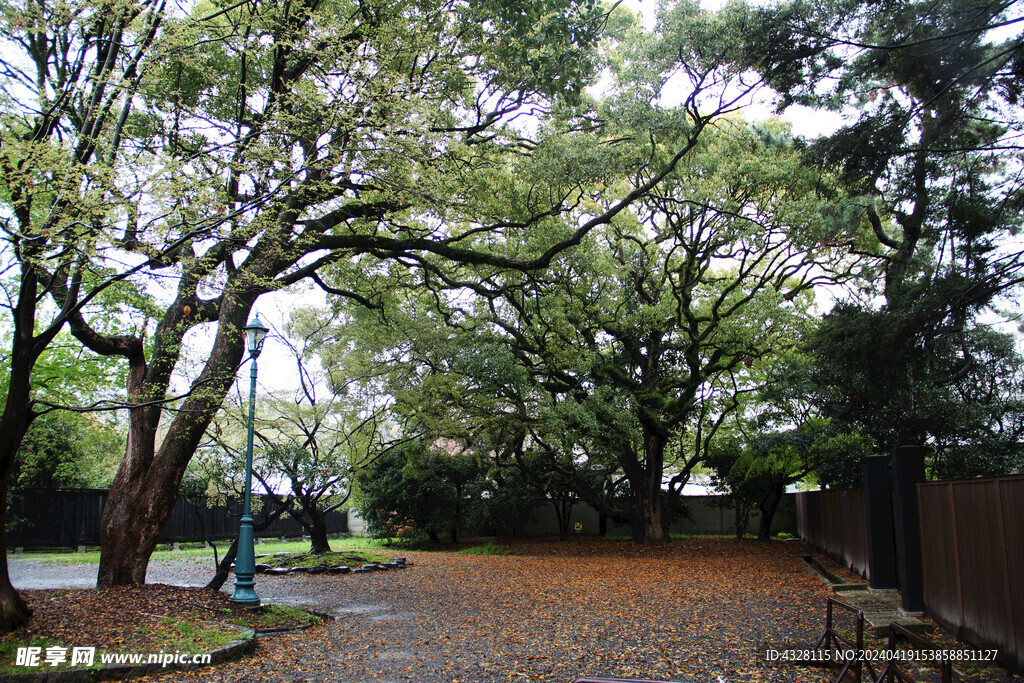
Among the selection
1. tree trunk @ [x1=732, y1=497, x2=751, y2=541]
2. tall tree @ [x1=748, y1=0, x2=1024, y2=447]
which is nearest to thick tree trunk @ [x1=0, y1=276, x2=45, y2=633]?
tall tree @ [x1=748, y1=0, x2=1024, y2=447]

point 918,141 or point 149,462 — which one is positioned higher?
point 918,141

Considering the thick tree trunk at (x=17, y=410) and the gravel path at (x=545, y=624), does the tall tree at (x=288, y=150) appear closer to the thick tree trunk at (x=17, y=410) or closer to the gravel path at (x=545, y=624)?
the thick tree trunk at (x=17, y=410)

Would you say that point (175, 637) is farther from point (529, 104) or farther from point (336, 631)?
point (529, 104)

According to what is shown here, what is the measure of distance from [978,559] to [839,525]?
787 centimetres

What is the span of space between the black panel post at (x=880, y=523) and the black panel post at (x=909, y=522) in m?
1.43

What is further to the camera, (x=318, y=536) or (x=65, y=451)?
(x=65, y=451)

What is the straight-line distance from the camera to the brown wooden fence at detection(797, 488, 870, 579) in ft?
36.1

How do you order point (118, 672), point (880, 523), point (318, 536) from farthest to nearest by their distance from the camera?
point (318, 536)
point (880, 523)
point (118, 672)

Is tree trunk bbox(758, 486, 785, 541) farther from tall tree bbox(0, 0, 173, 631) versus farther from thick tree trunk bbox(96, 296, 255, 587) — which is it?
tall tree bbox(0, 0, 173, 631)

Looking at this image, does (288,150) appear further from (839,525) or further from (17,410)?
(839,525)

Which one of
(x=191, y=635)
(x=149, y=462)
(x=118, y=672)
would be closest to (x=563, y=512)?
(x=149, y=462)

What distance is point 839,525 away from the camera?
13102mm

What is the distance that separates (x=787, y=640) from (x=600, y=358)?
11.1 metres

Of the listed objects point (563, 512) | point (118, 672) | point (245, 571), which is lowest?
point (563, 512)
